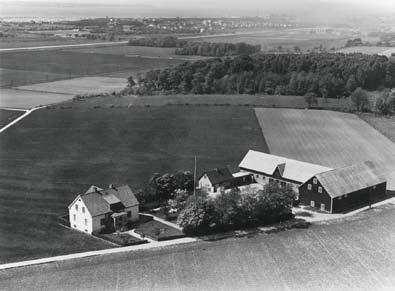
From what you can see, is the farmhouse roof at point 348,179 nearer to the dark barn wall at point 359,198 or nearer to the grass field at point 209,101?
the dark barn wall at point 359,198

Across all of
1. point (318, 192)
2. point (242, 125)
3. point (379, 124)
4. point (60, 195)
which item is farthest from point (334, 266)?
point (379, 124)

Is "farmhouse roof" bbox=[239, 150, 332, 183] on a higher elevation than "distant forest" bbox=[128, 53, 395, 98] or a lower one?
lower

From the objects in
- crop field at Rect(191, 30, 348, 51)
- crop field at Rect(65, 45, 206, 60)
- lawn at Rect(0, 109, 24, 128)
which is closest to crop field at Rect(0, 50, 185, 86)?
crop field at Rect(65, 45, 206, 60)

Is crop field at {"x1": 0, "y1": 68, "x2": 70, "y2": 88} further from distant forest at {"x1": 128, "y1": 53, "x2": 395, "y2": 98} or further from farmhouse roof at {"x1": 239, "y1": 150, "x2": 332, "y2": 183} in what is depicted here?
farmhouse roof at {"x1": 239, "y1": 150, "x2": 332, "y2": 183}

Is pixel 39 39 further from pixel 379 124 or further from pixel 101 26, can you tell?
pixel 379 124

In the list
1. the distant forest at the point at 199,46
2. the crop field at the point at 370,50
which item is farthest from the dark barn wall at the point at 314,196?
the crop field at the point at 370,50
